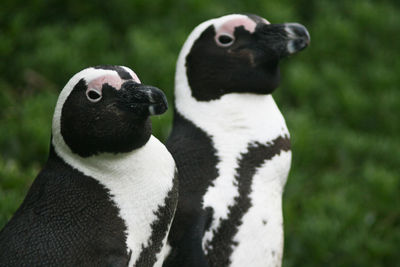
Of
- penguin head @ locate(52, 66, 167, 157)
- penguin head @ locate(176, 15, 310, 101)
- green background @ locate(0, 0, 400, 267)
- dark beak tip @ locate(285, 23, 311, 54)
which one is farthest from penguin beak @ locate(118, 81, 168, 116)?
green background @ locate(0, 0, 400, 267)

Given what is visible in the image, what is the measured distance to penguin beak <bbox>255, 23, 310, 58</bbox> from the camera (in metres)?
2.72

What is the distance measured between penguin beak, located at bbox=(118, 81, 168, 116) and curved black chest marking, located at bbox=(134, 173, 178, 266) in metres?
0.27

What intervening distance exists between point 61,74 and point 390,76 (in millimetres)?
2612

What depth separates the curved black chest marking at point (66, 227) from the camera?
208 centimetres

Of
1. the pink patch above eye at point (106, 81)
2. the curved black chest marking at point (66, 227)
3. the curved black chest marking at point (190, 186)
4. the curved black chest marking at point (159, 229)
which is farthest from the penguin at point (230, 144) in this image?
the pink patch above eye at point (106, 81)

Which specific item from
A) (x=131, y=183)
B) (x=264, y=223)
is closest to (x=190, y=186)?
(x=264, y=223)

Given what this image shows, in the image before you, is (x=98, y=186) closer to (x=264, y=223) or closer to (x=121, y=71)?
(x=121, y=71)

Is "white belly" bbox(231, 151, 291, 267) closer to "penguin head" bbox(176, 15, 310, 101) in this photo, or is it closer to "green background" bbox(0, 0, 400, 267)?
"penguin head" bbox(176, 15, 310, 101)

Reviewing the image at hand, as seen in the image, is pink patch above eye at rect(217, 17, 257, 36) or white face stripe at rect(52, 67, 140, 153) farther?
pink patch above eye at rect(217, 17, 257, 36)

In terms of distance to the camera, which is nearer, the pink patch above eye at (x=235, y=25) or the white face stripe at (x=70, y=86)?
the white face stripe at (x=70, y=86)

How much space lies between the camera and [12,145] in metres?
4.32

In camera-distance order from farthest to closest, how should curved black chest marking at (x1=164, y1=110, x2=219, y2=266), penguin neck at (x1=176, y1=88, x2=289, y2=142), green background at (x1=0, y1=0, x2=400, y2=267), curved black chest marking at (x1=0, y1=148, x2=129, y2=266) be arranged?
green background at (x1=0, y1=0, x2=400, y2=267) → penguin neck at (x1=176, y1=88, x2=289, y2=142) → curved black chest marking at (x1=164, y1=110, x2=219, y2=266) → curved black chest marking at (x1=0, y1=148, x2=129, y2=266)

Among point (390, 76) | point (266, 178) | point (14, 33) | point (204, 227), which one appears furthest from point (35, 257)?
point (390, 76)

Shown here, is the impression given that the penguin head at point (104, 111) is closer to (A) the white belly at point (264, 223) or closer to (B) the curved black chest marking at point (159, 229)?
(B) the curved black chest marking at point (159, 229)
